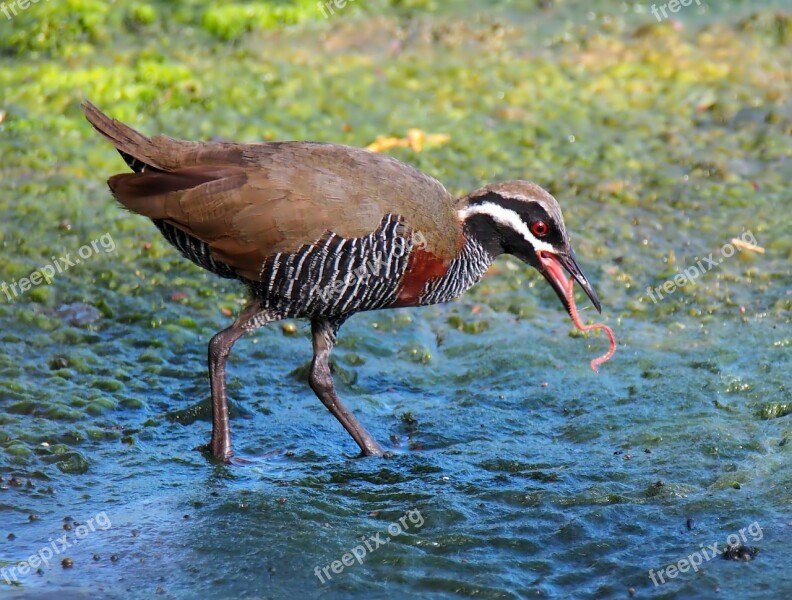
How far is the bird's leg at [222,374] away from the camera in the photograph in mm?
6797

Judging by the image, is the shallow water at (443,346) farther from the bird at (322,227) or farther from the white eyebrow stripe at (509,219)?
the white eyebrow stripe at (509,219)

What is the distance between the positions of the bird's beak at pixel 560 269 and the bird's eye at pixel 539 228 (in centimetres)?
13

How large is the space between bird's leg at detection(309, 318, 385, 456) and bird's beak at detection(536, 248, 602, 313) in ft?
4.27

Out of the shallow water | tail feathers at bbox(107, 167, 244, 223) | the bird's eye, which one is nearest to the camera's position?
the shallow water

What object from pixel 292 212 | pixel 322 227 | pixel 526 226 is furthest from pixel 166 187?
pixel 526 226

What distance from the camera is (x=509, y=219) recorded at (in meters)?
6.78

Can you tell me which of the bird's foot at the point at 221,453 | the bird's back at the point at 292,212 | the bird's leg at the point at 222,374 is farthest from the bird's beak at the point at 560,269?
the bird's foot at the point at 221,453

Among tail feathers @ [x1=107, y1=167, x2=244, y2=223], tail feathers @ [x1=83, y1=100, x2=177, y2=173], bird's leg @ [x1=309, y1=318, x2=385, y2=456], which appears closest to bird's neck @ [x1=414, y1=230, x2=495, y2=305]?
bird's leg @ [x1=309, y1=318, x2=385, y2=456]

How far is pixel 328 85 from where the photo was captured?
1131cm

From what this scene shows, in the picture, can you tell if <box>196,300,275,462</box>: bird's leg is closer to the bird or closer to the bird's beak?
the bird

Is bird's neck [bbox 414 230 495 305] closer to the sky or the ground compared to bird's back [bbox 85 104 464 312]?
closer to the ground

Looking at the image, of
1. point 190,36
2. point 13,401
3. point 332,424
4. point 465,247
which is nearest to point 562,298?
point 465,247

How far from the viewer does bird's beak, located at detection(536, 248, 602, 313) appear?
6.83 metres

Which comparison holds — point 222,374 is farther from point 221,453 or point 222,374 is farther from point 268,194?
point 268,194
